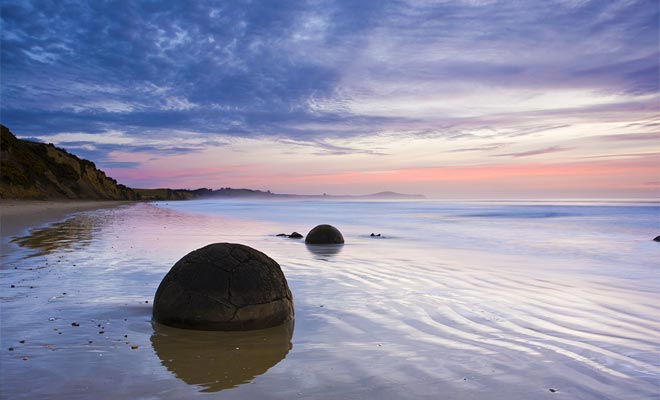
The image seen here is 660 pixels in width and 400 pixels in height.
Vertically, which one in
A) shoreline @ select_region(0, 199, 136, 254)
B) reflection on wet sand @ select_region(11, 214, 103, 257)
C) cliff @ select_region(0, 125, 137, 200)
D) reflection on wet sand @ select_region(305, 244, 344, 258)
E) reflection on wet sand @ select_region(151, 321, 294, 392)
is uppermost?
cliff @ select_region(0, 125, 137, 200)

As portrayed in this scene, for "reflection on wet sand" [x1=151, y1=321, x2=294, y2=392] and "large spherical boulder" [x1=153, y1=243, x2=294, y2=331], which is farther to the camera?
"large spherical boulder" [x1=153, y1=243, x2=294, y2=331]

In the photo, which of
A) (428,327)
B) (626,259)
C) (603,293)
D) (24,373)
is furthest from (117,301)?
(626,259)

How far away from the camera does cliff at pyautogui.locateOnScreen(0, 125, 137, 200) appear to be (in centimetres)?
4934

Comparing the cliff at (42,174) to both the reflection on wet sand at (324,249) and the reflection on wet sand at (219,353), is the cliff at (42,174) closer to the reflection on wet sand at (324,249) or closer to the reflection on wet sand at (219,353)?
the reflection on wet sand at (324,249)

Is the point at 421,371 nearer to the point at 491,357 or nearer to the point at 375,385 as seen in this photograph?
the point at 375,385

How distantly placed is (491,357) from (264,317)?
8.63 feet

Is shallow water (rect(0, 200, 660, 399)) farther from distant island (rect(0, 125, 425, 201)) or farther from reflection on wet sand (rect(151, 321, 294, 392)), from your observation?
distant island (rect(0, 125, 425, 201))

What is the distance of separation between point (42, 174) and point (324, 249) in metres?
58.5

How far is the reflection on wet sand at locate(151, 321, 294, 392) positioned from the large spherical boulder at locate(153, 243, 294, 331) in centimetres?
14

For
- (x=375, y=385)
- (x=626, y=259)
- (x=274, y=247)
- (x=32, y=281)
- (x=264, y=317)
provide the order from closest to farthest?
(x=375, y=385) → (x=264, y=317) → (x=32, y=281) → (x=626, y=259) → (x=274, y=247)

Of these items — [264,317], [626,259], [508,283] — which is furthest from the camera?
[626,259]

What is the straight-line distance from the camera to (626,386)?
4195mm

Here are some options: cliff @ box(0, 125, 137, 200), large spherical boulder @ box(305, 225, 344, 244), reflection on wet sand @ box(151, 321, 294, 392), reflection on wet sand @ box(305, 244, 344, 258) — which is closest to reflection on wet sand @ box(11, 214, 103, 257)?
reflection on wet sand @ box(305, 244, 344, 258)

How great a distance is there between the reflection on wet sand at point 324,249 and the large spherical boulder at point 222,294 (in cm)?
691
